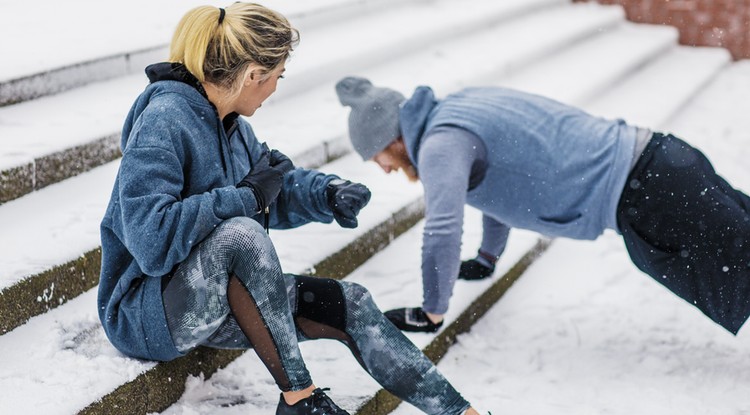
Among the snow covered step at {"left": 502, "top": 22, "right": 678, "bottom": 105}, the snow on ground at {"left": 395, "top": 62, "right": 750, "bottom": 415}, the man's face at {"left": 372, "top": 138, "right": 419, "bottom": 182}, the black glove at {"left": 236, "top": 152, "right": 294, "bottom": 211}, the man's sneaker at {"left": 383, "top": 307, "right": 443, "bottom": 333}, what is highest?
the black glove at {"left": 236, "top": 152, "right": 294, "bottom": 211}

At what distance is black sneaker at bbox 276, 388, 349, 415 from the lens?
2.22 m

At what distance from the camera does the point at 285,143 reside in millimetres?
3746

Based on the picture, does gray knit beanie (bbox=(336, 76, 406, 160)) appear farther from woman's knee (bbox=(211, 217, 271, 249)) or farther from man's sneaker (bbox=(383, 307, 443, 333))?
woman's knee (bbox=(211, 217, 271, 249))

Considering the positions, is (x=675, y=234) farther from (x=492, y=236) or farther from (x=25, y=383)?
(x=25, y=383)

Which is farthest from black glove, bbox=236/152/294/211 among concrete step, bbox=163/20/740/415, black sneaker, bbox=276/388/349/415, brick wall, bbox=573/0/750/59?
brick wall, bbox=573/0/750/59

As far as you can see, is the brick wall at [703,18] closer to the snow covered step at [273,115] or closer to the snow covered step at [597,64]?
the snow covered step at [597,64]

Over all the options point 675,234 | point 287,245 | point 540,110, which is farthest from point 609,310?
point 287,245

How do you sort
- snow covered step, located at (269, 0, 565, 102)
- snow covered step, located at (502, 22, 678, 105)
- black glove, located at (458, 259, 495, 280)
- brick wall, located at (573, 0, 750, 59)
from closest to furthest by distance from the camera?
1. black glove, located at (458, 259, 495, 280)
2. snow covered step, located at (269, 0, 565, 102)
3. snow covered step, located at (502, 22, 678, 105)
4. brick wall, located at (573, 0, 750, 59)

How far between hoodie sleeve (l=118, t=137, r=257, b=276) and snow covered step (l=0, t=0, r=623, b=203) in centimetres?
95

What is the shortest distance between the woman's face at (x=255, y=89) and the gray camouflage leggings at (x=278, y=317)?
0.34 metres

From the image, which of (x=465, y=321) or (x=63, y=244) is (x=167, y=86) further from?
(x=465, y=321)

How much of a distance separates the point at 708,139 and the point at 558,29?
149 cm

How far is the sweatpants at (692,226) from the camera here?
2.88 metres

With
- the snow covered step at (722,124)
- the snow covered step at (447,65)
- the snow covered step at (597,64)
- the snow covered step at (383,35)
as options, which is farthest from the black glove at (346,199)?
the snow covered step at (722,124)
